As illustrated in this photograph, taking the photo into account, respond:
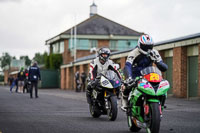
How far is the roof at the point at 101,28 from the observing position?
64906 millimetres

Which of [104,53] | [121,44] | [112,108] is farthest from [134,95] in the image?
[121,44]

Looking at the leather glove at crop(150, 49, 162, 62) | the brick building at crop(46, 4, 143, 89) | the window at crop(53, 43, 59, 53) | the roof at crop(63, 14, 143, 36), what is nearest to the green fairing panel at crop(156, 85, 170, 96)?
the leather glove at crop(150, 49, 162, 62)

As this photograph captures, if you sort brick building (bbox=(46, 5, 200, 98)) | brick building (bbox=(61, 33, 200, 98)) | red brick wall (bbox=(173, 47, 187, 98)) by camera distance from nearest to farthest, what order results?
brick building (bbox=(61, 33, 200, 98))
brick building (bbox=(46, 5, 200, 98))
red brick wall (bbox=(173, 47, 187, 98))

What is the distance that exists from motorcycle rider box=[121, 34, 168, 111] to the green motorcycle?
372 millimetres

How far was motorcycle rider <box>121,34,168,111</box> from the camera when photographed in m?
7.44

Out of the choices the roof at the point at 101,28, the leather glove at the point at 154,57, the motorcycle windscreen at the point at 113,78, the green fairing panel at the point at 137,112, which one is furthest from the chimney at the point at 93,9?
the green fairing panel at the point at 137,112

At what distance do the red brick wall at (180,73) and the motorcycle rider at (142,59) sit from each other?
1660 cm

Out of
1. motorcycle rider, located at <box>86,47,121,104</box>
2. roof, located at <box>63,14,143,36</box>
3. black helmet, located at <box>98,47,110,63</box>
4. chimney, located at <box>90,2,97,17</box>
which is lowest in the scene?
motorcycle rider, located at <box>86,47,121,104</box>

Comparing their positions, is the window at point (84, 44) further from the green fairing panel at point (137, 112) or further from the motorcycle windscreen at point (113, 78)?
the green fairing panel at point (137, 112)

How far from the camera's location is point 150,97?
22.3 ft

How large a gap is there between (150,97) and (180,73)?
17980 millimetres

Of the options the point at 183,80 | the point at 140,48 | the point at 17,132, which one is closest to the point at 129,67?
the point at 140,48

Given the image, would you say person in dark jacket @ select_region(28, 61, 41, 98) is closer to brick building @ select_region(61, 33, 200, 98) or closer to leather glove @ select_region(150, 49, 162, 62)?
brick building @ select_region(61, 33, 200, 98)

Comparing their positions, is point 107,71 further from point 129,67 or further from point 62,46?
point 62,46
